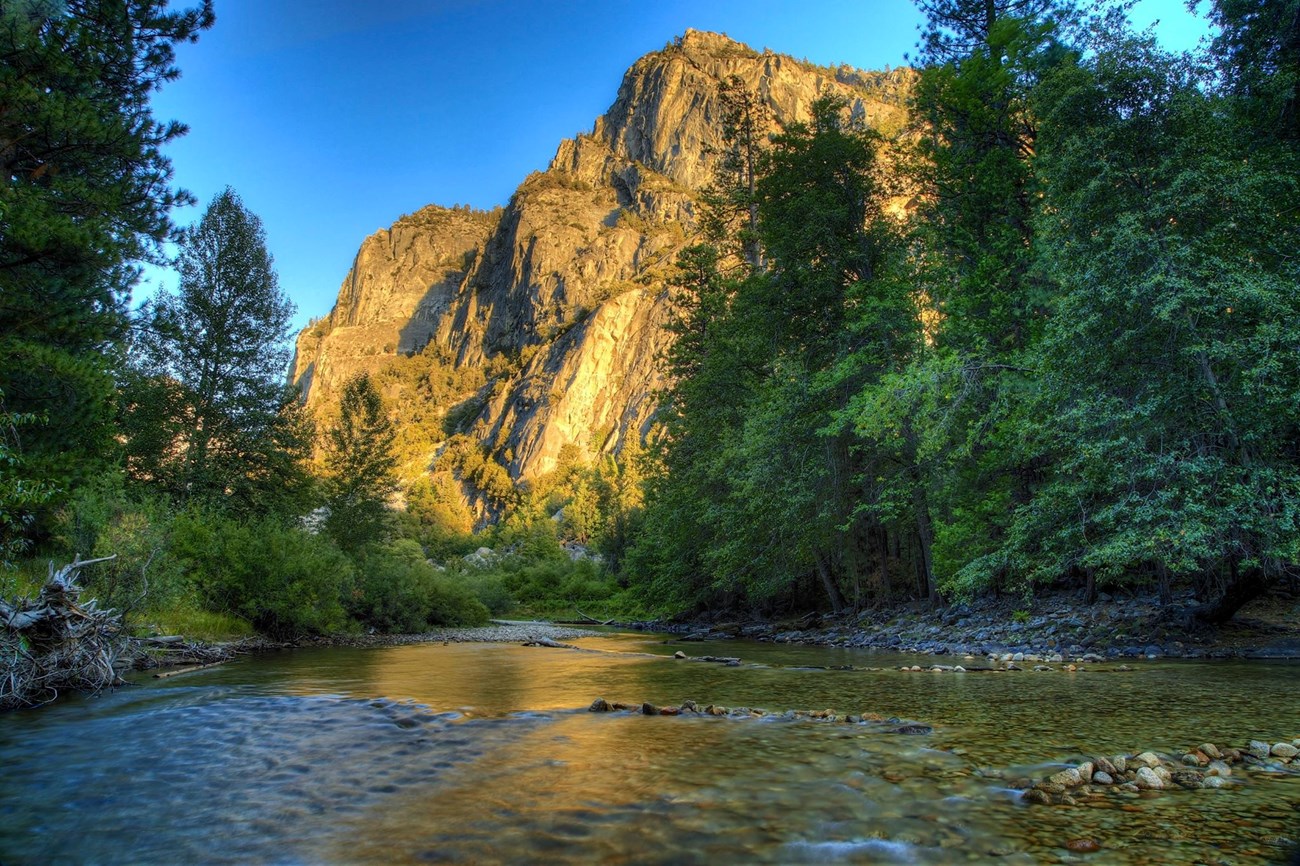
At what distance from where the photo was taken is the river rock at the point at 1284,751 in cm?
463

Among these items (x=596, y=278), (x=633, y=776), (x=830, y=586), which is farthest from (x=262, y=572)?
(x=596, y=278)

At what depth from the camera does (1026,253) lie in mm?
16766

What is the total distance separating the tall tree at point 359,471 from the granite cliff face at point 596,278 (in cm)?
8990

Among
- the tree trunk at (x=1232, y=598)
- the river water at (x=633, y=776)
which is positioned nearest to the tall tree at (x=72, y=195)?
the river water at (x=633, y=776)

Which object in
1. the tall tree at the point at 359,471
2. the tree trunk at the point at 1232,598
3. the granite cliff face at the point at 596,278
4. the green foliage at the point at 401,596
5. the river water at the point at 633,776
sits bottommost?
the green foliage at the point at 401,596

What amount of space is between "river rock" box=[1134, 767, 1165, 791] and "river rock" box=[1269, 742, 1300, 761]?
4.32ft

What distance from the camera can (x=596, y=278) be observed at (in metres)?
163

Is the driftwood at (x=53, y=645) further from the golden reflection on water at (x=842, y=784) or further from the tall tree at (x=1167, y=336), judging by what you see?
the tall tree at (x=1167, y=336)

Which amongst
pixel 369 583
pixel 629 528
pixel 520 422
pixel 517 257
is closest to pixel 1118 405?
pixel 369 583

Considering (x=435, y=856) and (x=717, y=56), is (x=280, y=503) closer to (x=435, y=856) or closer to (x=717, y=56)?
(x=435, y=856)

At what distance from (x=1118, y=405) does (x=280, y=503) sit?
25.3 m

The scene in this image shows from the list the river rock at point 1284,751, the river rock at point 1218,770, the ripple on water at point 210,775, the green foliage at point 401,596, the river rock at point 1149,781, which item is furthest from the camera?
the green foliage at point 401,596

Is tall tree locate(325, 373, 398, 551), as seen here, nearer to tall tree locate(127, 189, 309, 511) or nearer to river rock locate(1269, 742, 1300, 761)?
tall tree locate(127, 189, 309, 511)

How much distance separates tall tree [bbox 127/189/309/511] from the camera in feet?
73.9
